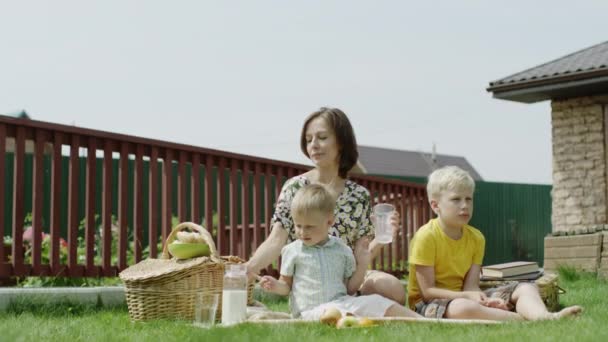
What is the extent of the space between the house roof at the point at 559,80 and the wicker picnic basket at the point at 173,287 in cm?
724

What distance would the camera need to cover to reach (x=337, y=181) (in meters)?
4.79

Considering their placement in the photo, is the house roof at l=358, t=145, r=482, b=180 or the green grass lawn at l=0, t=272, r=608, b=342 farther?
the house roof at l=358, t=145, r=482, b=180

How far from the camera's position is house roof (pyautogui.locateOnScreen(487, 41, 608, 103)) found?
413 inches

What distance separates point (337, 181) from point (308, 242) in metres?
0.65

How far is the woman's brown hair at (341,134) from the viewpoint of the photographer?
15.3 ft

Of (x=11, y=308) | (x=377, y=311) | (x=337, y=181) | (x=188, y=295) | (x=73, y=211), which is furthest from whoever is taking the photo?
(x=73, y=211)

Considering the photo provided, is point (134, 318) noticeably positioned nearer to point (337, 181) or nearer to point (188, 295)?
point (188, 295)

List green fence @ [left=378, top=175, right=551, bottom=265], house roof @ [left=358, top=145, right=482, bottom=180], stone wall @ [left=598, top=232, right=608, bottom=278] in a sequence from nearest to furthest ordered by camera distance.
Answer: stone wall @ [left=598, top=232, right=608, bottom=278] < green fence @ [left=378, top=175, right=551, bottom=265] < house roof @ [left=358, top=145, right=482, bottom=180]

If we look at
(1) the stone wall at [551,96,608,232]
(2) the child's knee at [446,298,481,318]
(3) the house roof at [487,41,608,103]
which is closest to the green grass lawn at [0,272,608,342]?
(2) the child's knee at [446,298,481,318]

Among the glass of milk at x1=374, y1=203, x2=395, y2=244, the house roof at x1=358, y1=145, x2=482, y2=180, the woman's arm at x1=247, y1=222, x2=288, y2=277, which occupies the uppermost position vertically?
the house roof at x1=358, y1=145, x2=482, y2=180

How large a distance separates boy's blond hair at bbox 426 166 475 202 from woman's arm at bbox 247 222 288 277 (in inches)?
34.3

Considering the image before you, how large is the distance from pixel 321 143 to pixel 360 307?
996mm

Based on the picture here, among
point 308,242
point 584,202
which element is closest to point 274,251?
point 308,242

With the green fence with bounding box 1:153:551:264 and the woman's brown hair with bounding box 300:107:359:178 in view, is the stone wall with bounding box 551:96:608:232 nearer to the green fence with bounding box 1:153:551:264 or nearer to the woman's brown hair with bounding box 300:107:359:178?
the green fence with bounding box 1:153:551:264
